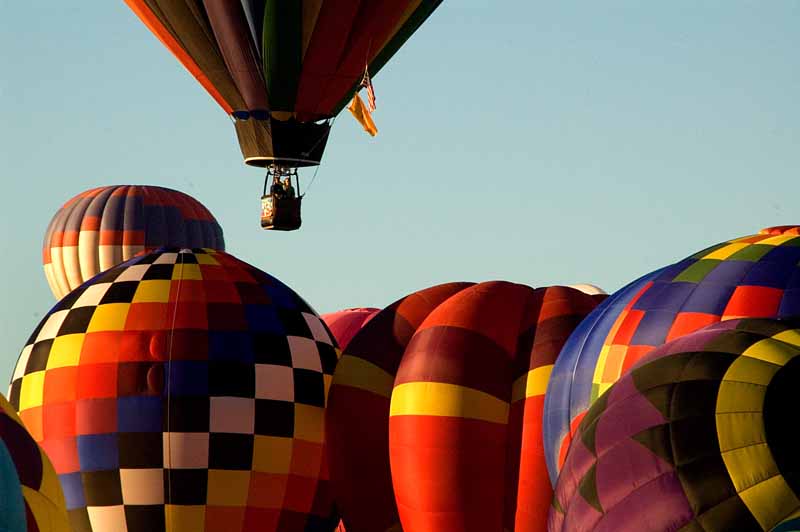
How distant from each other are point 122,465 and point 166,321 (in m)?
1.37

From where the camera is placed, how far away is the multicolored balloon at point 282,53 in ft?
79.6

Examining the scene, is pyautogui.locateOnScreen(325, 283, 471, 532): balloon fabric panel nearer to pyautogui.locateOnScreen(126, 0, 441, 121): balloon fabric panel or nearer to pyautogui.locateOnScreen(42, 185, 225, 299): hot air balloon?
pyautogui.locateOnScreen(126, 0, 441, 121): balloon fabric panel

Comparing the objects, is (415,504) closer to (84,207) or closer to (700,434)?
(700,434)

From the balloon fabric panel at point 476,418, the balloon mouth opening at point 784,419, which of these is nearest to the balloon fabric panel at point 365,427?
the balloon fabric panel at point 476,418

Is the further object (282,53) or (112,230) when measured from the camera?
(112,230)

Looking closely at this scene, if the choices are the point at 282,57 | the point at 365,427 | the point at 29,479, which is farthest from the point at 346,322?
the point at 29,479

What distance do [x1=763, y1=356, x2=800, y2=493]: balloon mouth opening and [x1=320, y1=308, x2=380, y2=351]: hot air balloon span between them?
12801mm

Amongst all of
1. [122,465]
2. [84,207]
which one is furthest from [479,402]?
[84,207]

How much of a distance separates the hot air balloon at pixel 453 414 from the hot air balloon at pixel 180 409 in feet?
1.51

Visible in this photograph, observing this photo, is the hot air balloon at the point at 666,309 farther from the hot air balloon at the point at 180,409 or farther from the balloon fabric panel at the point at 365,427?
the hot air balloon at the point at 180,409

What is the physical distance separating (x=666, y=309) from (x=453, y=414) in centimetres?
235

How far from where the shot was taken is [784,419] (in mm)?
12117

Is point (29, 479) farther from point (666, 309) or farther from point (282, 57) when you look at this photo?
point (282, 57)

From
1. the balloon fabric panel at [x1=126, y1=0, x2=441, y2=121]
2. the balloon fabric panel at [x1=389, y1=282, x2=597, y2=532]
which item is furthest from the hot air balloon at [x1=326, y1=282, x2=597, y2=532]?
the balloon fabric panel at [x1=126, y1=0, x2=441, y2=121]
